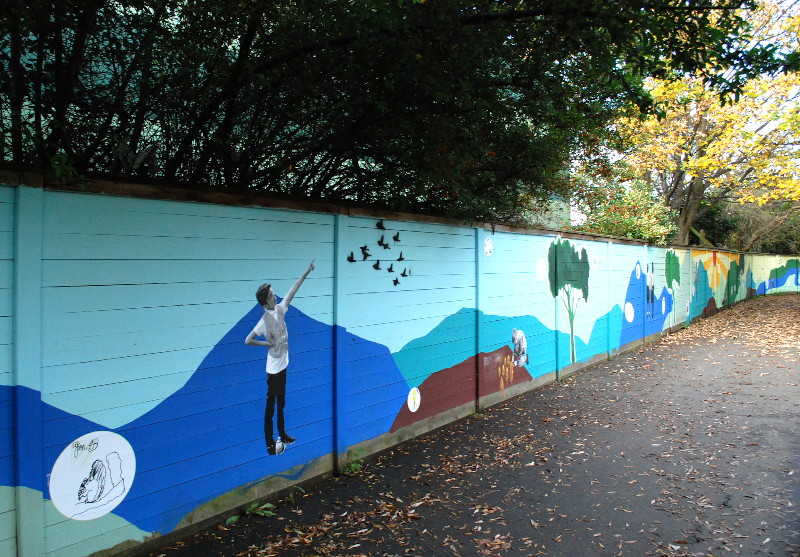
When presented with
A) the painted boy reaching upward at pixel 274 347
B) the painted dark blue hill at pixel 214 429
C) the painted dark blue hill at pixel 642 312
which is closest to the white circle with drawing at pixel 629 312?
the painted dark blue hill at pixel 642 312

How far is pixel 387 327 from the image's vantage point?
507 cm

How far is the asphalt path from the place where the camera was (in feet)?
11.2

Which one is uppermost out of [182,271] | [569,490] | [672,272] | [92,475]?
[672,272]

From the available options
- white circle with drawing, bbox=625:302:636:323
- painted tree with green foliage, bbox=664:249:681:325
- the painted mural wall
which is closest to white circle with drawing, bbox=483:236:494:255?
the painted mural wall

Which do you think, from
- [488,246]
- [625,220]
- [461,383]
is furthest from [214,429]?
[625,220]

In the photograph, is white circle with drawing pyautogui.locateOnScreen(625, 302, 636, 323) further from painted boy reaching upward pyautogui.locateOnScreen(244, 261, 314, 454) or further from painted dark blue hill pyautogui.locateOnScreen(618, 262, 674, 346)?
painted boy reaching upward pyautogui.locateOnScreen(244, 261, 314, 454)

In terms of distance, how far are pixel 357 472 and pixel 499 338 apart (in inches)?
117

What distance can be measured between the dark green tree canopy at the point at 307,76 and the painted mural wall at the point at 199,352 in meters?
0.39

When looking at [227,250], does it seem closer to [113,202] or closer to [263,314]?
[263,314]

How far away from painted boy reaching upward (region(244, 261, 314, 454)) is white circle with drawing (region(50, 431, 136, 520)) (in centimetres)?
103

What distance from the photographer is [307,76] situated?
3.99 metres

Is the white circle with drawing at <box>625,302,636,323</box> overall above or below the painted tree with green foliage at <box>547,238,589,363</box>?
below

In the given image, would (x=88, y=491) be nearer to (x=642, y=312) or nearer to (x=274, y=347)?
(x=274, y=347)

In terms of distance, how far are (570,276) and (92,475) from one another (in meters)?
7.38
